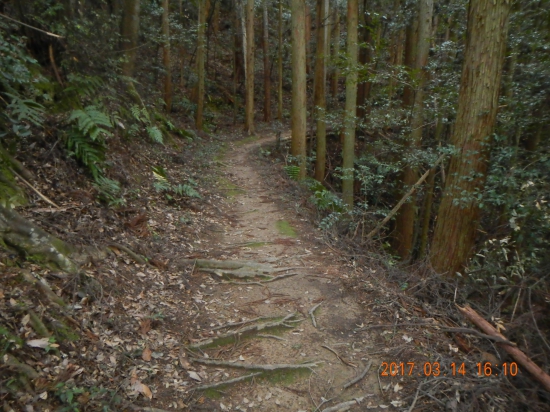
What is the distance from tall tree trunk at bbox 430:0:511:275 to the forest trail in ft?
6.30

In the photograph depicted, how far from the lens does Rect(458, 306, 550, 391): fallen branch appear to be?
3548 millimetres

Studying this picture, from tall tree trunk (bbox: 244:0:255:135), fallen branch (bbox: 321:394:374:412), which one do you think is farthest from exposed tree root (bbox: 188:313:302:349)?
tall tree trunk (bbox: 244:0:255:135)

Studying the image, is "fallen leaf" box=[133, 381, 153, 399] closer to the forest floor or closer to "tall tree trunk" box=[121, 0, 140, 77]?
the forest floor

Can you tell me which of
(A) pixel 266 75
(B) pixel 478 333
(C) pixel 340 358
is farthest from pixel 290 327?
(A) pixel 266 75

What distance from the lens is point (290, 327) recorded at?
4.70 metres

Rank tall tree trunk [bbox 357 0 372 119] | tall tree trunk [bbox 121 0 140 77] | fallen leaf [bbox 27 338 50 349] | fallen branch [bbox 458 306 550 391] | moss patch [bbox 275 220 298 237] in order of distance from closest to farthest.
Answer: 1. fallen leaf [bbox 27 338 50 349]
2. fallen branch [bbox 458 306 550 391]
3. moss patch [bbox 275 220 298 237]
4. tall tree trunk [bbox 121 0 140 77]
5. tall tree trunk [bbox 357 0 372 119]

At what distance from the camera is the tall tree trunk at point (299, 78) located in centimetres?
1148

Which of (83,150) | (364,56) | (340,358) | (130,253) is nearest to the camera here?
(340,358)

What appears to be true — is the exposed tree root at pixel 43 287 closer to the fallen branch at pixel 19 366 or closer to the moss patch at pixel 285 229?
the fallen branch at pixel 19 366

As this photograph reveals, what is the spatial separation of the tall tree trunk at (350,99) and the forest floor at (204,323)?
14.4 ft

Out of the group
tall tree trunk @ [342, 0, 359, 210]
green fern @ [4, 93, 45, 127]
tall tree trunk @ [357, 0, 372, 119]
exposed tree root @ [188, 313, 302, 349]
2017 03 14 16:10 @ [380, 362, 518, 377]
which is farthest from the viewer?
tall tree trunk @ [357, 0, 372, 119]

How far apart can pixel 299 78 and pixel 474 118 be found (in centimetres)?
734

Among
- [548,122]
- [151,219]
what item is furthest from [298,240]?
[548,122]

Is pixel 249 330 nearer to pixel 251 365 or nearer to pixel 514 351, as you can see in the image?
pixel 251 365
